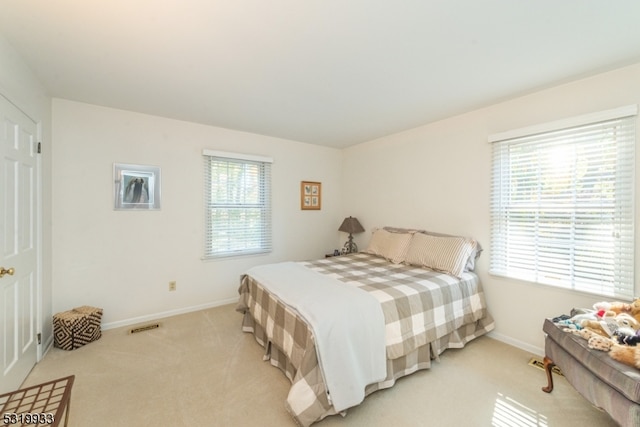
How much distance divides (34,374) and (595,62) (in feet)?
15.9

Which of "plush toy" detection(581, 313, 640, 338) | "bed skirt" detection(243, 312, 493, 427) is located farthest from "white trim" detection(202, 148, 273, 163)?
"plush toy" detection(581, 313, 640, 338)

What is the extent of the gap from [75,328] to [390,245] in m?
3.31

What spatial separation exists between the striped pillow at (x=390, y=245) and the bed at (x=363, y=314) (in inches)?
0.5

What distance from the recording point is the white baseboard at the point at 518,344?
2.40 meters

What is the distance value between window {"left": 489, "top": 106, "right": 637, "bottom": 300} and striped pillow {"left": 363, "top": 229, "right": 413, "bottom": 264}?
2.95 feet

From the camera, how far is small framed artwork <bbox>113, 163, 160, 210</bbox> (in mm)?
2924

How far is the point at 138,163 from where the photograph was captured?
303 centimetres

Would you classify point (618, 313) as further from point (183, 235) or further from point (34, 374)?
point (34, 374)

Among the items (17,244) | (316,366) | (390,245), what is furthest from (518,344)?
(17,244)

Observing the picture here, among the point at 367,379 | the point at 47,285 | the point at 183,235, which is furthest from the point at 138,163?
the point at 367,379

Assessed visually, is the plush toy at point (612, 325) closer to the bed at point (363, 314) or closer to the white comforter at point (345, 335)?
the bed at point (363, 314)

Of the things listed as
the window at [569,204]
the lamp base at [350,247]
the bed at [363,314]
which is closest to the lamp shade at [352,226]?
the lamp base at [350,247]

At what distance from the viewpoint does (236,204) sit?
12.1 ft

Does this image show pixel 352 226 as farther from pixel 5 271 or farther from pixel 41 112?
pixel 41 112
